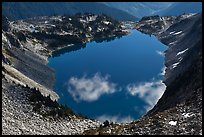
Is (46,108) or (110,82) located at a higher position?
(110,82)

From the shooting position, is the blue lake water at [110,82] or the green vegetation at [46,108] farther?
the blue lake water at [110,82]

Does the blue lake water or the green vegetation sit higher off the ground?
the blue lake water

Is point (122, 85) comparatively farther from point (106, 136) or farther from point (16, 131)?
point (106, 136)

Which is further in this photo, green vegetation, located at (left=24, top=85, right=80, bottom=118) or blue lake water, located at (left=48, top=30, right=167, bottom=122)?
blue lake water, located at (left=48, top=30, right=167, bottom=122)

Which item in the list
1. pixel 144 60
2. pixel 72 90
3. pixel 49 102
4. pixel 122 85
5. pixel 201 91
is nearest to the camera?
pixel 201 91

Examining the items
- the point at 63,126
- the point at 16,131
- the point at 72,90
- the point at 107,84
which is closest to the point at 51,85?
the point at 72,90

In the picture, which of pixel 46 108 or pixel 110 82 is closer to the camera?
pixel 46 108

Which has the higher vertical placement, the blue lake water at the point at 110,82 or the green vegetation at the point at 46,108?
the blue lake water at the point at 110,82

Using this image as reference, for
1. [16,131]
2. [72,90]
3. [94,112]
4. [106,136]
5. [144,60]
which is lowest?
[106,136]
